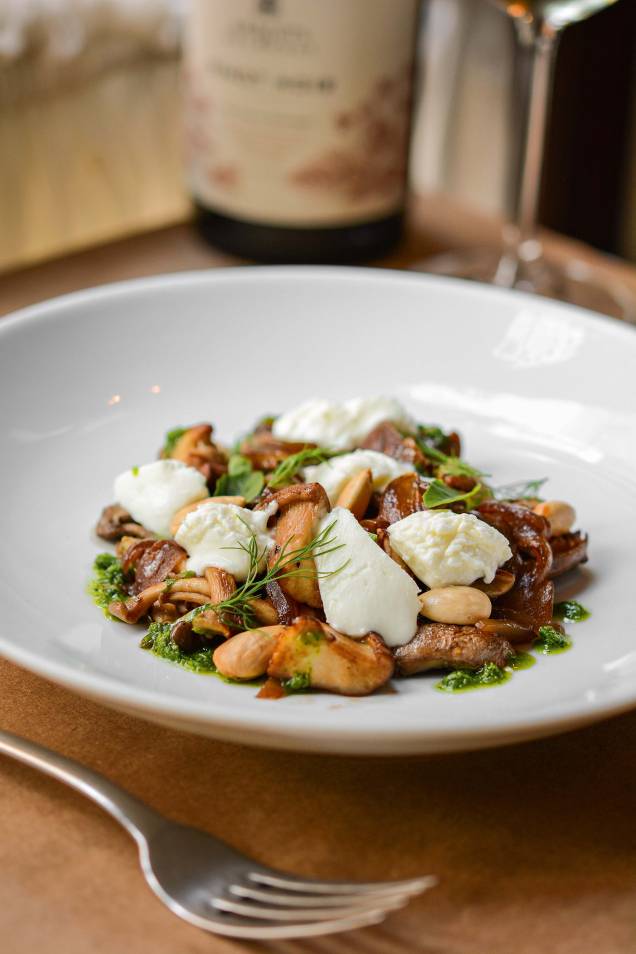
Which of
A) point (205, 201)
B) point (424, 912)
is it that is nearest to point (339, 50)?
point (205, 201)

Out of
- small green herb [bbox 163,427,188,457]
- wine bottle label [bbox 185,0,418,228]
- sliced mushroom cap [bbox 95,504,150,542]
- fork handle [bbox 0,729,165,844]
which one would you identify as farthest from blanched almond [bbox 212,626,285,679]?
wine bottle label [bbox 185,0,418,228]

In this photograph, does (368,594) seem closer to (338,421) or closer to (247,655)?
(247,655)

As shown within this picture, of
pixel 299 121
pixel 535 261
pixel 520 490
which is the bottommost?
pixel 535 261

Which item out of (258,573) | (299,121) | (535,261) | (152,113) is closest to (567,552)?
(258,573)

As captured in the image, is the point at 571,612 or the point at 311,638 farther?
the point at 571,612

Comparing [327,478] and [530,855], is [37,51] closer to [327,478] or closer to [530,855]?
[327,478]

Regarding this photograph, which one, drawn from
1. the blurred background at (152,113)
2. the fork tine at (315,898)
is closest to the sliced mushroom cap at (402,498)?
the fork tine at (315,898)

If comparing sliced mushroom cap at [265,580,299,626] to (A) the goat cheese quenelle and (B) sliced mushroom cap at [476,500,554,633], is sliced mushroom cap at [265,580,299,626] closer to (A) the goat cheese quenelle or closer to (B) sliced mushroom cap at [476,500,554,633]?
(A) the goat cheese quenelle

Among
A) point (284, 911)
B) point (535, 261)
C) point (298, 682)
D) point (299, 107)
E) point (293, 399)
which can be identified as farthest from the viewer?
point (535, 261)
